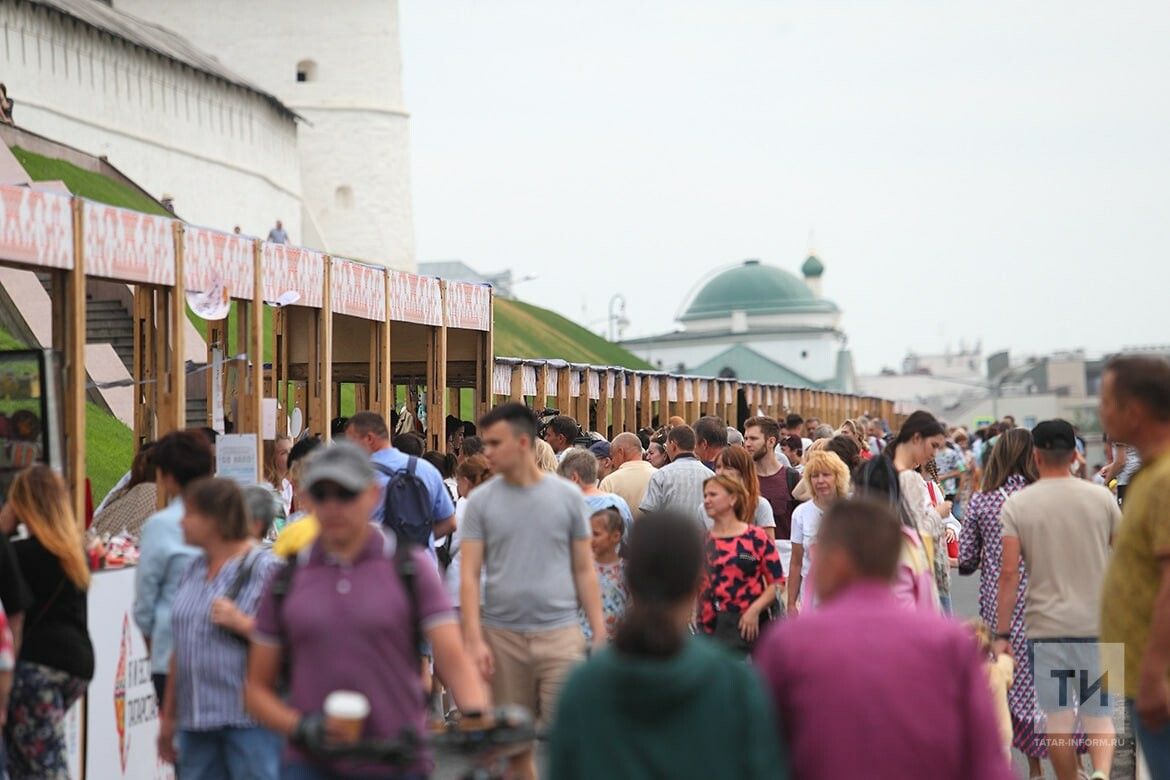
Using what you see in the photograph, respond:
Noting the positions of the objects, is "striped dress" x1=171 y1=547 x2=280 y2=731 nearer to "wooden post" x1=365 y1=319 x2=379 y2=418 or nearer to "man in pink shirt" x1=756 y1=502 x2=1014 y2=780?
"man in pink shirt" x1=756 y1=502 x2=1014 y2=780

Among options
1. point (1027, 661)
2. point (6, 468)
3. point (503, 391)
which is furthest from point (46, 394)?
point (503, 391)

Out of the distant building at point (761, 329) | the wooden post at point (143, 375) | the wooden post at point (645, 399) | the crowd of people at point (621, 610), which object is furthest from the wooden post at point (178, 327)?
the distant building at point (761, 329)

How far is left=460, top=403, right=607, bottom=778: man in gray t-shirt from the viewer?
298 inches

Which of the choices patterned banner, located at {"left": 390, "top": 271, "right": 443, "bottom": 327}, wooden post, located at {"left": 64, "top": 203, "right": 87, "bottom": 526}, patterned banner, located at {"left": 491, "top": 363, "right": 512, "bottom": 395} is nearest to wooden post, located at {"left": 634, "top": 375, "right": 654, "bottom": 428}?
patterned banner, located at {"left": 491, "top": 363, "right": 512, "bottom": 395}

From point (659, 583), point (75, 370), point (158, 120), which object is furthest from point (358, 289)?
point (158, 120)

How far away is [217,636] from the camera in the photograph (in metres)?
6.40

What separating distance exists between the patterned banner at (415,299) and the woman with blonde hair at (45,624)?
926cm

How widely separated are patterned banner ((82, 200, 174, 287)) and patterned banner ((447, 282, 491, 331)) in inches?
236

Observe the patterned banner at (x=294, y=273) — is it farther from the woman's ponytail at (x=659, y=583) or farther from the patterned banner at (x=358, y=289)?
the woman's ponytail at (x=659, y=583)

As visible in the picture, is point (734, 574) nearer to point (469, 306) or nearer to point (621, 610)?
point (621, 610)

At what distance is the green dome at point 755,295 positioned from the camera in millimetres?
144500

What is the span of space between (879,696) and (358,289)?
11900 mm

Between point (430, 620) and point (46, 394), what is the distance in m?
5.40

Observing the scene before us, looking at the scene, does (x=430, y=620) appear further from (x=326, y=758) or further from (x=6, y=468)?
(x=6, y=468)
